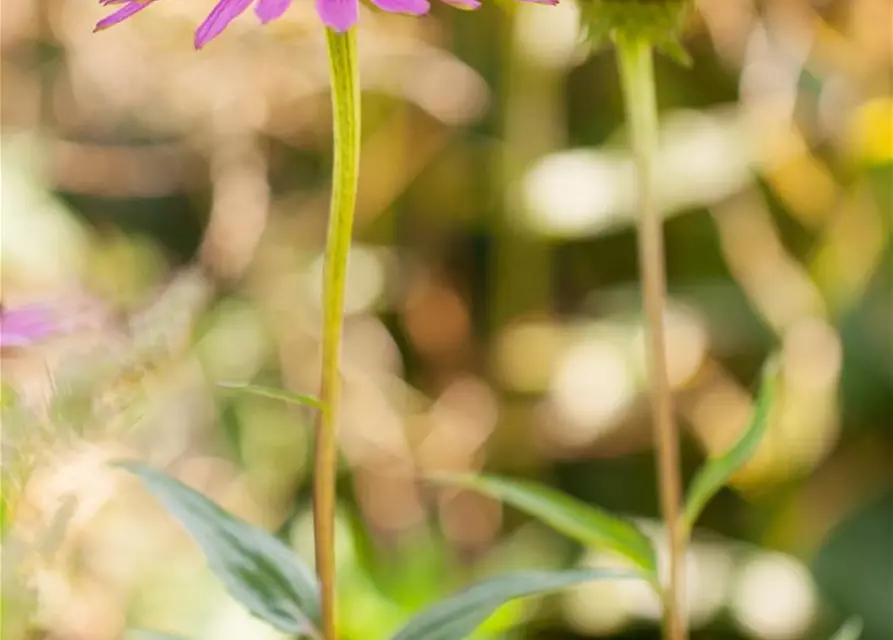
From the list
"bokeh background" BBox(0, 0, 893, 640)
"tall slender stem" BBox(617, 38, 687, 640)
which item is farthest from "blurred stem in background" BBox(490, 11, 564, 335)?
"tall slender stem" BBox(617, 38, 687, 640)

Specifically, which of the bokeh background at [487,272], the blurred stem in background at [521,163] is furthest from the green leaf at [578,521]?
the blurred stem in background at [521,163]

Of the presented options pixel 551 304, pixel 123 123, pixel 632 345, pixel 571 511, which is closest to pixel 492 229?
pixel 551 304

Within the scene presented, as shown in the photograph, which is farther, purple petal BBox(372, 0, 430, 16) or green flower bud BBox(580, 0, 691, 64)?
green flower bud BBox(580, 0, 691, 64)

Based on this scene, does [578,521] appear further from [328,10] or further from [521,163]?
[521,163]

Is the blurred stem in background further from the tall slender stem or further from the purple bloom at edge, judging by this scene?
the purple bloom at edge

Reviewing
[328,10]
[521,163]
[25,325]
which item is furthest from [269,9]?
[521,163]
